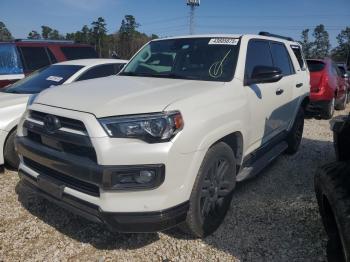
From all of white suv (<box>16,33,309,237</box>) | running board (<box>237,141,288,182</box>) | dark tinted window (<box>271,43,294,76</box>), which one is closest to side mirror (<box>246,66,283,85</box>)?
white suv (<box>16,33,309,237</box>)

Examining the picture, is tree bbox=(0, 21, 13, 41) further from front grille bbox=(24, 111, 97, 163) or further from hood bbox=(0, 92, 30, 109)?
front grille bbox=(24, 111, 97, 163)

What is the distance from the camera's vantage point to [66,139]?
2.76 meters

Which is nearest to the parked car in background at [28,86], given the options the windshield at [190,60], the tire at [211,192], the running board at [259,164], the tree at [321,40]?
the windshield at [190,60]

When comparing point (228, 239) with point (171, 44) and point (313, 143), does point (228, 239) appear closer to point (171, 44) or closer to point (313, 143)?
point (171, 44)

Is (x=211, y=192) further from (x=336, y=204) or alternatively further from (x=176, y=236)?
(x=336, y=204)

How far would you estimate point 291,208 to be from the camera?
404 cm

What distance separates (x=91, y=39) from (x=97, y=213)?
5963 cm

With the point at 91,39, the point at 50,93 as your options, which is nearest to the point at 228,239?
the point at 50,93

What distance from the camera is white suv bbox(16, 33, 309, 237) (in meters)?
2.62

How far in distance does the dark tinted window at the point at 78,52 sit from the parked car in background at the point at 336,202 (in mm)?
7032

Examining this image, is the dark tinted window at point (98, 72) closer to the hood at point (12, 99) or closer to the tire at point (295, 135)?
the hood at point (12, 99)

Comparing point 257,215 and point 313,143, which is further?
point 313,143

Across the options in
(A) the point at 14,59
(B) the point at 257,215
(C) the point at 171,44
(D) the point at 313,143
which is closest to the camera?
(B) the point at 257,215

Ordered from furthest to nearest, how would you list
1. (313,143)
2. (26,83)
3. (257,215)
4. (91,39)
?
1. (91,39)
2. (313,143)
3. (26,83)
4. (257,215)
